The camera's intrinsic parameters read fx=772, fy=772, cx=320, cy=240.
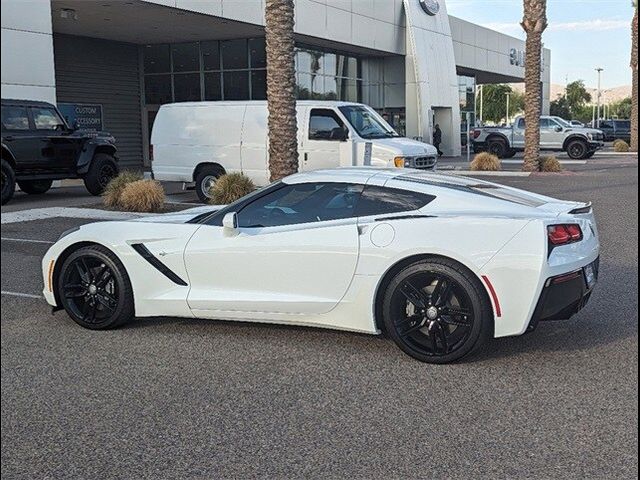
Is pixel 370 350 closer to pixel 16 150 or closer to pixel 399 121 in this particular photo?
pixel 16 150

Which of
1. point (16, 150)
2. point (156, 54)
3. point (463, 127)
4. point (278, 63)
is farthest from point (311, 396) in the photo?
point (463, 127)

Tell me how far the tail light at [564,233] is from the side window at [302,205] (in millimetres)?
1307

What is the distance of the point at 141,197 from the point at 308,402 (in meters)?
10.1

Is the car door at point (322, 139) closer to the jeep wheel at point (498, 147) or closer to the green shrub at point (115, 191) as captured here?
the green shrub at point (115, 191)

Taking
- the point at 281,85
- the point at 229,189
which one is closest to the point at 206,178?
the point at 229,189

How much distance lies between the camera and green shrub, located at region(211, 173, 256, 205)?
14.0m

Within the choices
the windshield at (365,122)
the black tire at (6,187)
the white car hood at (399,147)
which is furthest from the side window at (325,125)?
the black tire at (6,187)

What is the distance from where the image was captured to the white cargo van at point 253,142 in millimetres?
14836

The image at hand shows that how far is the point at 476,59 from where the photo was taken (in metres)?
42.5

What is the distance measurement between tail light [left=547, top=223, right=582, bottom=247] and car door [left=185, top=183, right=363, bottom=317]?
1.22 m

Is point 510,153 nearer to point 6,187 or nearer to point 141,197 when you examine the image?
point 141,197

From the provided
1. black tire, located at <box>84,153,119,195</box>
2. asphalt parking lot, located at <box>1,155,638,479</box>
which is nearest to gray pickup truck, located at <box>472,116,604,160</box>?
black tire, located at <box>84,153,119,195</box>

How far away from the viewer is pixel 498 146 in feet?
112

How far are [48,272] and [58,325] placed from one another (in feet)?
1.34
